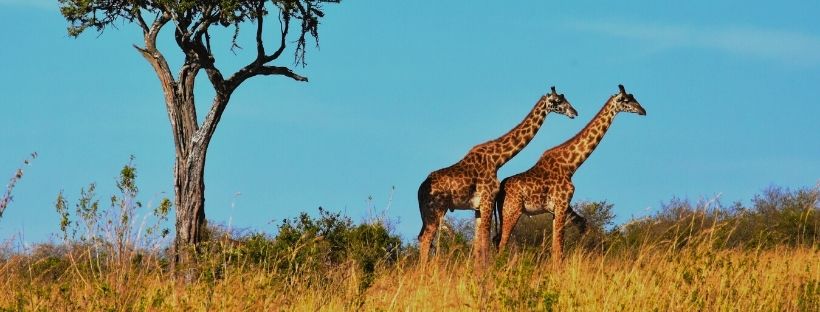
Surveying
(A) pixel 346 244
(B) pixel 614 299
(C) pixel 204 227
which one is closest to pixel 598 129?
(A) pixel 346 244

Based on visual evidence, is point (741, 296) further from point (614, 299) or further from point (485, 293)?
point (485, 293)

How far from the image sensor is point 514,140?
19312 millimetres

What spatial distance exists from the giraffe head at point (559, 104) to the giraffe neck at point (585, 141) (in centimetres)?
40

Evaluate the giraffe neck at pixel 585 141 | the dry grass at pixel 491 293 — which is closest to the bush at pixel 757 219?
the giraffe neck at pixel 585 141

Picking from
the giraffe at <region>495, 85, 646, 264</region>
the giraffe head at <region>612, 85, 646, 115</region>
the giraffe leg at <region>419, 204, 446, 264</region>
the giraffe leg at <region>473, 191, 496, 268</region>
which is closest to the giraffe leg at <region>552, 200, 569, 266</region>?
the giraffe at <region>495, 85, 646, 264</region>

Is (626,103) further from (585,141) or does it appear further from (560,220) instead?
(560,220)

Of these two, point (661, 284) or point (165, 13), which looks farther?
point (165, 13)

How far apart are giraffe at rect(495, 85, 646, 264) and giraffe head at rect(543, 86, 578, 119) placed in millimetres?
403

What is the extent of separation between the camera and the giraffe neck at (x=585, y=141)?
19.0 meters

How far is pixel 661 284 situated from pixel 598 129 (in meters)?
8.73

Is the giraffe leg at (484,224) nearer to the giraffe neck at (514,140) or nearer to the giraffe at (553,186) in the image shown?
the giraffe at (553,186)

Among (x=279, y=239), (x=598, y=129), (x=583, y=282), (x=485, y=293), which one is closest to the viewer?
(x=485, y=293)

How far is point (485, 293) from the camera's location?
855 centimetres

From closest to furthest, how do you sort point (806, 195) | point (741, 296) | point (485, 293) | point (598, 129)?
point (485, 293) → point (741, 296) → point (598, 129) → point (806, 195)
